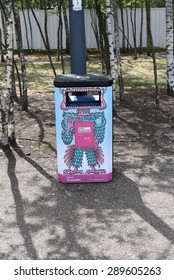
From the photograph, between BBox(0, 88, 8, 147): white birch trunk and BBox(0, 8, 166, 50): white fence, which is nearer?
BBox(0, 88, 8, 147): white birch trunk

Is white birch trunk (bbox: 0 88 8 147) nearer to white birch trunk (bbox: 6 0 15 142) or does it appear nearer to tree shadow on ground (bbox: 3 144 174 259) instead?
white birch trunk (bbox: 6 0 15 142)

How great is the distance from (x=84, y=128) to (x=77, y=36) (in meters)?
1.38

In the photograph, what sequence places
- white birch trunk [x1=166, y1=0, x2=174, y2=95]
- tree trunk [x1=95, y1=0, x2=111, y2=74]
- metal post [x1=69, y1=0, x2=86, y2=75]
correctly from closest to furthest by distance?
metal post [x1=69, y1=0, x2=86, y2=75] → white birch trunk [x1=166, y1=0, x2=174, y2=95] → tree trunk [x1=95, y1=0, x2=111, y2=74]

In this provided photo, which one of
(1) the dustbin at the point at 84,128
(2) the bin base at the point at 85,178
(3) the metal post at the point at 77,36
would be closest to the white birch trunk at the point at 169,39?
(3) the metal post at the point at 77,36

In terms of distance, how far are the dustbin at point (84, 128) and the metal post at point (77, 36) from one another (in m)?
0.70

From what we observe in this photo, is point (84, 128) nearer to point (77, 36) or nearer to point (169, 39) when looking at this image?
point (77, 36)

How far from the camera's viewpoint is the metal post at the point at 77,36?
5.46 m

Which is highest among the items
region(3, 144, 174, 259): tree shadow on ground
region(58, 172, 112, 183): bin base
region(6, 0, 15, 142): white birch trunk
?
region(6, 0, 15, 142): white birch trunk

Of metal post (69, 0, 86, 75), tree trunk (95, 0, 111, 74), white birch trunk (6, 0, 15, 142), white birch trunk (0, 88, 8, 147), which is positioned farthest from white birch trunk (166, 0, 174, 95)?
white birch trunk (0, 88, 8, 147)

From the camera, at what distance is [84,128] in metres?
4.91

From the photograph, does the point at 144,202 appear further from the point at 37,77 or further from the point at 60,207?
the point at 37,77

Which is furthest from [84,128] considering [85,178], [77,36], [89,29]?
[89,29]

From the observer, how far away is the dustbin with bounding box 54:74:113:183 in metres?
4.77

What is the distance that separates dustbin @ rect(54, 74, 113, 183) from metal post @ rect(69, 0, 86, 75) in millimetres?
705
